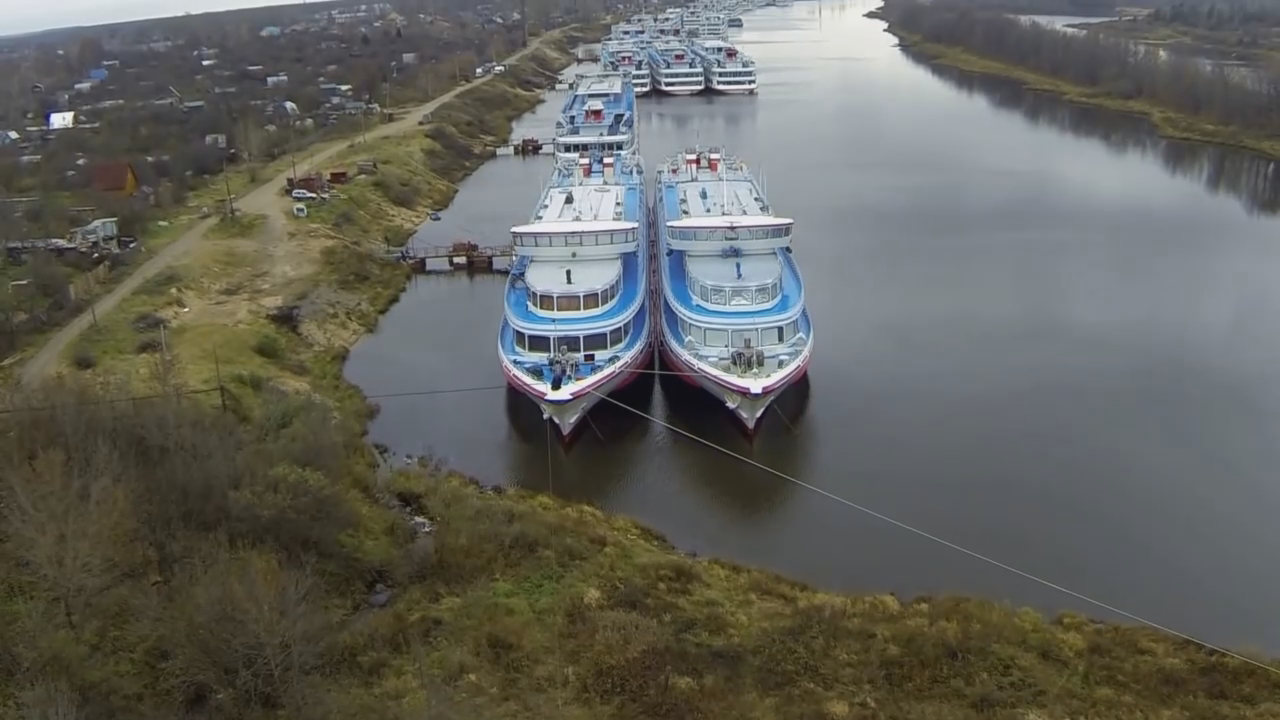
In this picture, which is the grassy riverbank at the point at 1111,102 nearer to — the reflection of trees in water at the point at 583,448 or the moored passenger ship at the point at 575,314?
the moored passenger ship at the point at 575,314

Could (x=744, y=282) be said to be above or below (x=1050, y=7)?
below

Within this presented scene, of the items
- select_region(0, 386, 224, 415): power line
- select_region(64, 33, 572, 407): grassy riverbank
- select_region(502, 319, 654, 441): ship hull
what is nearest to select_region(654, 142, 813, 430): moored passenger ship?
select_region(502, 319, 654, 441): ship hull

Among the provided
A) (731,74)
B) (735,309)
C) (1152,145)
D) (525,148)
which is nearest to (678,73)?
(731,74)

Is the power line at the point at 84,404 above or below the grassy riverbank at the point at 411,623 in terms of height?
above

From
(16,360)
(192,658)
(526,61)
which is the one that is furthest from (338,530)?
(526,61)

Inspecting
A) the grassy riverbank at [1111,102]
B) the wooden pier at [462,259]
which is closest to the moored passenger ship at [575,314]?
the wooden pier at [462,259]

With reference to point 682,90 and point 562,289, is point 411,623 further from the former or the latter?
point 682,90
